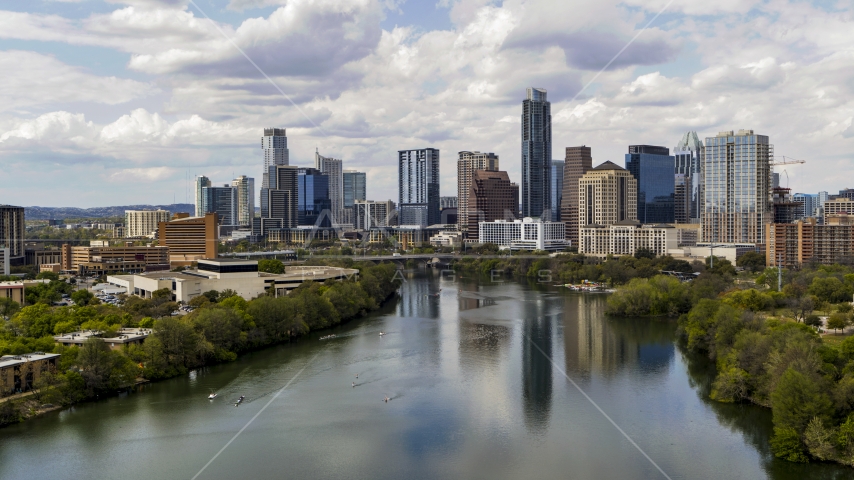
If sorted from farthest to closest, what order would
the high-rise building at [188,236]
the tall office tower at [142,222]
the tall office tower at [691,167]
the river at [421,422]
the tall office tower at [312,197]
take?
the tall office tower at [312,197] < the tall office tower at [691,167] < the tall office tower at [142,222] < the high-rise building at [188,236] < the river at [421,422]

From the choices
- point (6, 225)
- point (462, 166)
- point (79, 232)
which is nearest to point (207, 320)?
point (6, 225)

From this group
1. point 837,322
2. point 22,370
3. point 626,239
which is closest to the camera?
point 22,370

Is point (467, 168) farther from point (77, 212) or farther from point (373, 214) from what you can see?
point (77, 212)

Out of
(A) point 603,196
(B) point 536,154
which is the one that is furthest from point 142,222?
(A) point 603,196

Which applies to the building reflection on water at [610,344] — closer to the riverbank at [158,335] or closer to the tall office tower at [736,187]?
the riverbank at [158,335]

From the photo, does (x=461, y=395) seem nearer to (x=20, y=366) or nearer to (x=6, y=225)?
(x=20, y=366)

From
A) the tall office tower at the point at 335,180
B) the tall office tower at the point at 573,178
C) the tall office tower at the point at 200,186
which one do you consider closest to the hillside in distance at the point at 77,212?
the tall office tower at the point at 200,186
